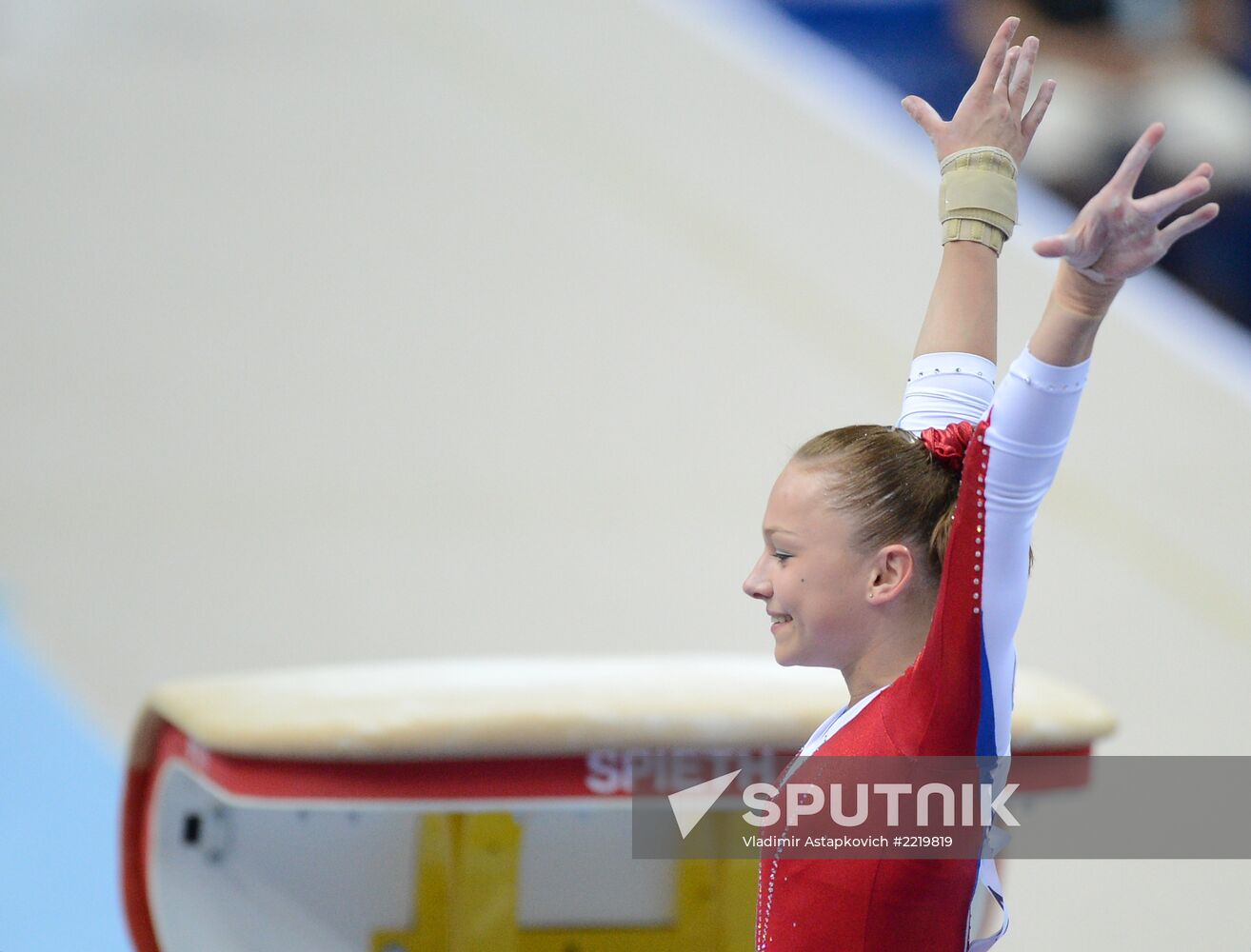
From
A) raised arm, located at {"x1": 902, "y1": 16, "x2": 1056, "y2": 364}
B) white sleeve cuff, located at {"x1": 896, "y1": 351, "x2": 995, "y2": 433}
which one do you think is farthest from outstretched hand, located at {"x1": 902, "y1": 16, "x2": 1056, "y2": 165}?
white sleeve cuff, located at {"x1": 896, "y1": 351, "x2": 995, "y2": 433}

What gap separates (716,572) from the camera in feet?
13.5

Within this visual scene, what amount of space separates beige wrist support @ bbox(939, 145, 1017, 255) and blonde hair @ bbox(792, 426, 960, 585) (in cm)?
20

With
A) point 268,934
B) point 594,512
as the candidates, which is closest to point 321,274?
point 594,512

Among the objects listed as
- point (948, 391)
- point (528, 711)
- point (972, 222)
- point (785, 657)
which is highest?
point (972, 222)

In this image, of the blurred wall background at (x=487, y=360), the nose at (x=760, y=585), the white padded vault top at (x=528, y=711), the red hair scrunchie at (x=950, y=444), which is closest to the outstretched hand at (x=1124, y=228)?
the red hair scrunchie at (x=950, y=444)

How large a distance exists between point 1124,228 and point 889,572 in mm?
321

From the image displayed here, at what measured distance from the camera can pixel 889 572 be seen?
3.59 ft

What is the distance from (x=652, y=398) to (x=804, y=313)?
660 mm

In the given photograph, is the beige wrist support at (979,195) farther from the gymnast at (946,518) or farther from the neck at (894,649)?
the neck at (894,649)

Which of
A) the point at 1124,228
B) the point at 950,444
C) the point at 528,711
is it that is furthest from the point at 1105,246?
the point at 528,711

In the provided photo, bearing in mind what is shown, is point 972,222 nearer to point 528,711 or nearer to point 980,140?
point 980,140

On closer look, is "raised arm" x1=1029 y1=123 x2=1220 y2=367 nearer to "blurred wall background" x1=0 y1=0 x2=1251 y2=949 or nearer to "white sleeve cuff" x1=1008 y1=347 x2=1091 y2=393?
"white sleeve cuff" x1=1008 y1=347 x2=1091 y2=393

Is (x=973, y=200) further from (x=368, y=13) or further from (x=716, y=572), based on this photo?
(x=368, y=13)

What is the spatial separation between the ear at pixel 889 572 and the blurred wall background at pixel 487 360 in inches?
67.6
